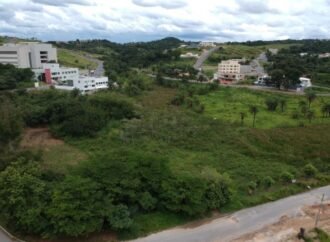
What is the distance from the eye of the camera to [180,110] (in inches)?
1779

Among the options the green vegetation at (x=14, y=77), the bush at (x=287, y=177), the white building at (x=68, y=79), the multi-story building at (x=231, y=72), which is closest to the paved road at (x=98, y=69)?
the white building at (x=68, y=79)

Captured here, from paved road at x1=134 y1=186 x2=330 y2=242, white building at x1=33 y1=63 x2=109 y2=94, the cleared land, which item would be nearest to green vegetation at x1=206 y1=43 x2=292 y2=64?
white building at x1=33 y1=63 x2=109 y2=94

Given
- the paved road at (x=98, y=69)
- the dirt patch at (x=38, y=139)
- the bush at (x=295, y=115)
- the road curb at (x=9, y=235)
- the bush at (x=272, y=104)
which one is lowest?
the road curb at (x=9, y=235)

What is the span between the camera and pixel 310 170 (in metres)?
25.7

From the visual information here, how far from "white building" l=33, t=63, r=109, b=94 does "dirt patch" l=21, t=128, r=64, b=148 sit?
64.9 ft

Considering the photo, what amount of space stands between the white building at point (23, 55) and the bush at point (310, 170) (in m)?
58.7

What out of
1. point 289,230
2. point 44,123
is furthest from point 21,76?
point 289,230

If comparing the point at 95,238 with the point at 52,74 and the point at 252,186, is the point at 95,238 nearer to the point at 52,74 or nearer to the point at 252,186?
the point at 252,186

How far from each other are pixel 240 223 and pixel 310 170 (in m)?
9.21

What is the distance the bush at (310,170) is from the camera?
25.7 m

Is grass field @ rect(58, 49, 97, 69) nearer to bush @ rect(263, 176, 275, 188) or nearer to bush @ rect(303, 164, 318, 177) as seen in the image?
bush @ rect(303, 164, 318, 177)

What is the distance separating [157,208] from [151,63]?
269 feet

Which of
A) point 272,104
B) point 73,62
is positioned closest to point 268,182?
point 272,104

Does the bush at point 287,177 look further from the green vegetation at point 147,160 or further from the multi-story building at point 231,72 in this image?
the multi-story building at point 231,72
